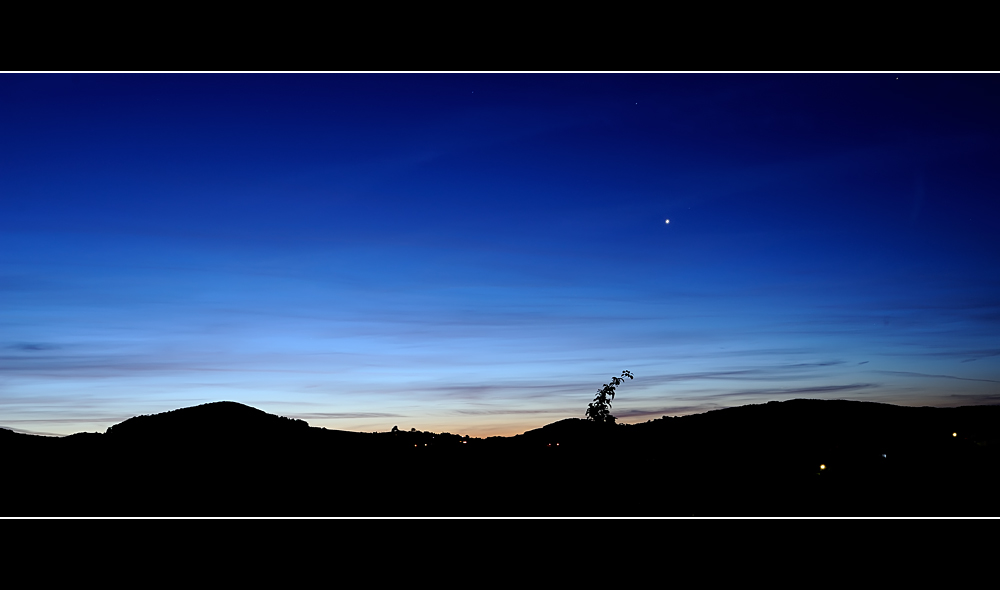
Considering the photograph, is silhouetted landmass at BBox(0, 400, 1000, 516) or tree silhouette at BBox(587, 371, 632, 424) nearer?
silhouetted landmass at BBox(0, 400, 1000, 516)

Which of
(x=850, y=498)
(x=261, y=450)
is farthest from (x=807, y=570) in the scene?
(x=261, y=450)

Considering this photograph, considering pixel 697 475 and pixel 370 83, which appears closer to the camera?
pixel 370 83

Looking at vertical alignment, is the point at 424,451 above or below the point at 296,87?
below

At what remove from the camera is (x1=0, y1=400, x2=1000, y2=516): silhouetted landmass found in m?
3.61

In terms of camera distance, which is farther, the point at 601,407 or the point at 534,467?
the point at 601,407

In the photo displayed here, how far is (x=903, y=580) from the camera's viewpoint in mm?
2631

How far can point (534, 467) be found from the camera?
A: 880cm

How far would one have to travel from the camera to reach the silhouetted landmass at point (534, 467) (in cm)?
361

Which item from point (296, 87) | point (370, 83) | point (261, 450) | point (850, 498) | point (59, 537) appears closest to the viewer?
point (59, 537)

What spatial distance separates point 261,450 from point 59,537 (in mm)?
9047

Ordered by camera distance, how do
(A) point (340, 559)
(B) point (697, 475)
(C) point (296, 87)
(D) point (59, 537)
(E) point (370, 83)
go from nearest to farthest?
(A) point (340, 559), (D) point (59, 537), (C) point (296, 87), (E) point (370, 83), (B) point (697, 475)

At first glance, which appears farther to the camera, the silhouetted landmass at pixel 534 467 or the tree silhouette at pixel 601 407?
the tree silhouette at pixel 601 407

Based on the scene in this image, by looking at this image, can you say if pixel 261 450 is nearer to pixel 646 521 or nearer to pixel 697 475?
pixel 697 475
